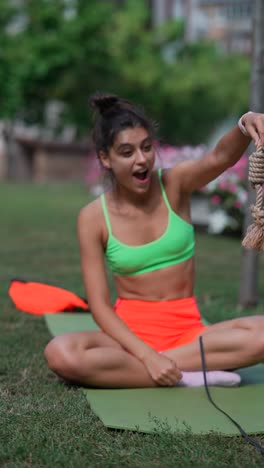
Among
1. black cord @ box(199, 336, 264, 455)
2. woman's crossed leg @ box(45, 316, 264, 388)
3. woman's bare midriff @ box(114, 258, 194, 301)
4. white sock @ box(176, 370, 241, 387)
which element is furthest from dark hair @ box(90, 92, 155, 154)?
white sock @ box(176, 370, 241, 387)

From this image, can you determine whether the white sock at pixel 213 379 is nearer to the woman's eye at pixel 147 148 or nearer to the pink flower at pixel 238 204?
the woman's eye at pixel 147 148

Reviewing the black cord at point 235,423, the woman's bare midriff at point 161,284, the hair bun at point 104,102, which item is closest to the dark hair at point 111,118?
the hair bun at point 104,102

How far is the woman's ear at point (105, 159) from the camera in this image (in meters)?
3.88

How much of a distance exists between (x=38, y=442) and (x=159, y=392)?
0.84 meters

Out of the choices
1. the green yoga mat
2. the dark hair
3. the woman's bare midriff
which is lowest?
the green yoga mat

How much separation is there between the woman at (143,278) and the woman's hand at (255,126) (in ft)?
0.81

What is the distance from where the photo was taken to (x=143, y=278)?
3.88m

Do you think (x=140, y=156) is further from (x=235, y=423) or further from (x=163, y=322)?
(x=235, y=423)

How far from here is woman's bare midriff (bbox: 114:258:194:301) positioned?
388 centimetres

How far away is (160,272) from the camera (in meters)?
3.88

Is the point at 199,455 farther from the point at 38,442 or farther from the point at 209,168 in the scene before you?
the point at 209,168

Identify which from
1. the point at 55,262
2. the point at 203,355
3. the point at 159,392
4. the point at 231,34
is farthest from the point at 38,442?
the point at 231,34

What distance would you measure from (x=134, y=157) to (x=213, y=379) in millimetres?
1026

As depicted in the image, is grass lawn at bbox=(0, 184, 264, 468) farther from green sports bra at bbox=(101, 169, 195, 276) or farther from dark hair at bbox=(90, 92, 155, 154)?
dark hair at bbox=(90, 92, 155, 154)
